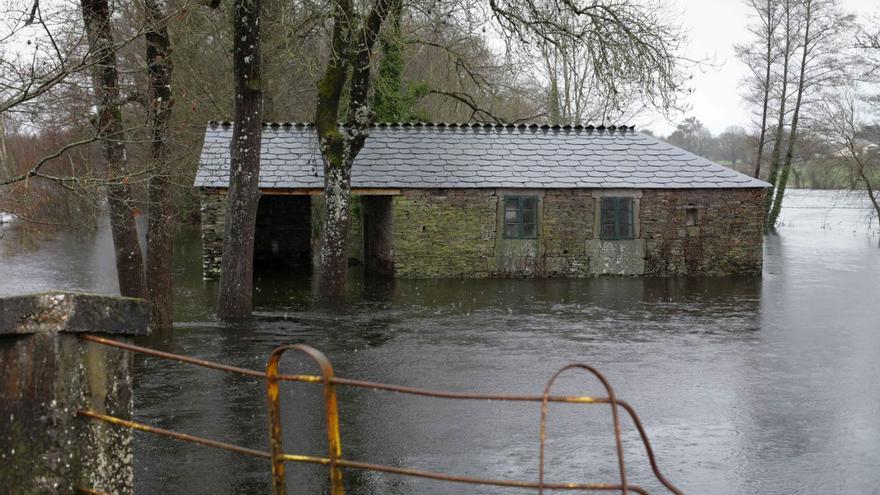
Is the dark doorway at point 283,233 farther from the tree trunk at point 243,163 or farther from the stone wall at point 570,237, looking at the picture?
the tree trunk at point 243,163

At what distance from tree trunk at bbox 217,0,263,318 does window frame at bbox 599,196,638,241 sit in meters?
9.95

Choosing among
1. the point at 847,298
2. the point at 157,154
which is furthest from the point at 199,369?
the point at 847,298

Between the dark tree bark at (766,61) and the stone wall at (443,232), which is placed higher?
the dark tree bark at (766,61)

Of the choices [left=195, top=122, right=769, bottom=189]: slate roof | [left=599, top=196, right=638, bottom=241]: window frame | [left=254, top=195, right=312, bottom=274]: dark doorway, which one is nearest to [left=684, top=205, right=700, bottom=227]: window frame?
[left=195, top=122, right=769, bottom=189]: slate roof

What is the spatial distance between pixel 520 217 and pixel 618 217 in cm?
236

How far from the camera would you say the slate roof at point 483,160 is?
22859 millimetres

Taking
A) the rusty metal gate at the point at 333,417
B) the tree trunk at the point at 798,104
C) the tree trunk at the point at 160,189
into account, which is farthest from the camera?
the tree trunk at the point at 798,104

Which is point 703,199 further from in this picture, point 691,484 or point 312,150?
point 691,484

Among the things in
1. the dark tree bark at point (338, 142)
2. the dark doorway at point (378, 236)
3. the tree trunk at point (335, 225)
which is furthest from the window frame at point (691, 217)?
the tree trunk at point (335, 225)

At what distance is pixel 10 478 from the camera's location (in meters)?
4.52

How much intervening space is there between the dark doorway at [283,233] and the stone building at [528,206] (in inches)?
97.6

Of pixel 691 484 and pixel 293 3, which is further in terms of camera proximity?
pixel 293 3

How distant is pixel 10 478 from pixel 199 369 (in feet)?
25.9

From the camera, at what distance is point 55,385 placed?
4473mm
